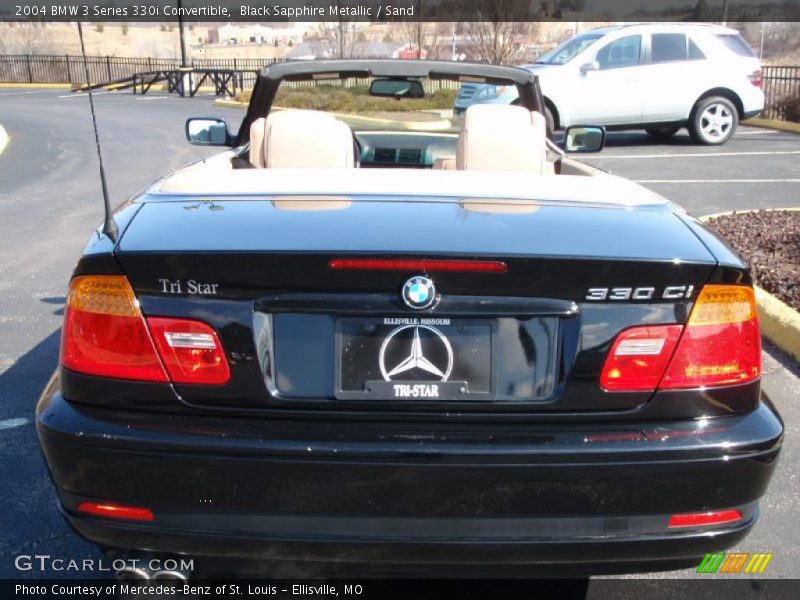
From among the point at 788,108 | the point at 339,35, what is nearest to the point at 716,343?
the point at 788,108

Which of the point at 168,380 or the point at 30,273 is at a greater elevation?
the point at 168,380

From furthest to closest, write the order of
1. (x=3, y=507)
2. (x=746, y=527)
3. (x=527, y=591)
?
1. (x=3, y=507)
2. (x=527, y=591)
3. (x=746, y=527)

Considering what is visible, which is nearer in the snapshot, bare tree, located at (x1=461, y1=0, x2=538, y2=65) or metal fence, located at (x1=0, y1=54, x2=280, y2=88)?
bare tree, located at (x1=461, y1=0, x2=538, y2=65)

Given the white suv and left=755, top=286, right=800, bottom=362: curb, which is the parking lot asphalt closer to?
left=755, top=286, right=800, bottom=362: curb

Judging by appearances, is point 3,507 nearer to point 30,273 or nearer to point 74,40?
point 30,273

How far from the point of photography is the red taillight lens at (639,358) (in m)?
2.21

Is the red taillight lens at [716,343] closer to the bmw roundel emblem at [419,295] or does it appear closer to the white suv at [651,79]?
the bmw roundel emblem at [419,295]

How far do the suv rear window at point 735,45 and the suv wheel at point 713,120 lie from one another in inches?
33.4

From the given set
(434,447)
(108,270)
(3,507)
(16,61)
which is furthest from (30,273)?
(16,61)

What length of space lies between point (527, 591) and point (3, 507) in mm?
2007

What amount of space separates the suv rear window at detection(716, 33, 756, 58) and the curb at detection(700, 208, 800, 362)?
10.6 m

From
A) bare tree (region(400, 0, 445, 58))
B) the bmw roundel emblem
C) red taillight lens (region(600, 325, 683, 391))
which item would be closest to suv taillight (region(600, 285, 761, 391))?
red taillight lens (region(600, 325, 683, 391))

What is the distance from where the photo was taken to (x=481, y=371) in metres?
2.18

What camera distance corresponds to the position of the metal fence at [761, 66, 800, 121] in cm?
1881
